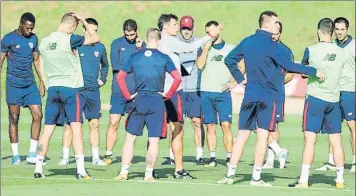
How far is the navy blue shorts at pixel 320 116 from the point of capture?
17.3m

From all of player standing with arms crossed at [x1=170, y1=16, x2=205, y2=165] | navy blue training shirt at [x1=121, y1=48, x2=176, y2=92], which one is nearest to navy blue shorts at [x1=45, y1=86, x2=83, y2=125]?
navy blue training shirt at [x1=121, y1=48, x2=176, y2=92]

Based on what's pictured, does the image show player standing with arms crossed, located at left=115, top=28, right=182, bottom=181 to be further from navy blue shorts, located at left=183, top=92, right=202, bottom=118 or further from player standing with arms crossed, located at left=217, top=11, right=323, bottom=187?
navy blue shorts, located at left=183, top=92, right=202, bottom=118

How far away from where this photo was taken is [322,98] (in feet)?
57.1

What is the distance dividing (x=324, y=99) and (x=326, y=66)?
1.43 feet

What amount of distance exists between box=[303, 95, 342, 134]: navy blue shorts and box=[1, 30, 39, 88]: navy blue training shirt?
5149 mm

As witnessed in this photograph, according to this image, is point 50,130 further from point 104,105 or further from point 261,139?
point 104,105

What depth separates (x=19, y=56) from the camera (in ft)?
68.0

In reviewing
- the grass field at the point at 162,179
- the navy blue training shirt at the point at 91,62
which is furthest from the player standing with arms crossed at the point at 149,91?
the navy blue training shirt at the point at 91,62

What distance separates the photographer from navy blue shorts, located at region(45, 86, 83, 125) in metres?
18.0

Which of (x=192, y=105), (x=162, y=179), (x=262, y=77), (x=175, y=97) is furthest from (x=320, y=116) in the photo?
(x=192, y=105)

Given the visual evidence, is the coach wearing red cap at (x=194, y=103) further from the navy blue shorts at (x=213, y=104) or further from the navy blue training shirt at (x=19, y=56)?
the navy blue training shirt at (x=19, y=56)

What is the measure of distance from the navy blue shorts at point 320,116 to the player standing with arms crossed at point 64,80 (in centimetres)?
308

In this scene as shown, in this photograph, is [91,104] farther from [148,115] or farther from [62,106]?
[148,115]

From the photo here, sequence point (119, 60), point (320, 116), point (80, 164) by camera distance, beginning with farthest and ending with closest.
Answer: point (119, 60) → point (80, 164) → point (320, 116)
